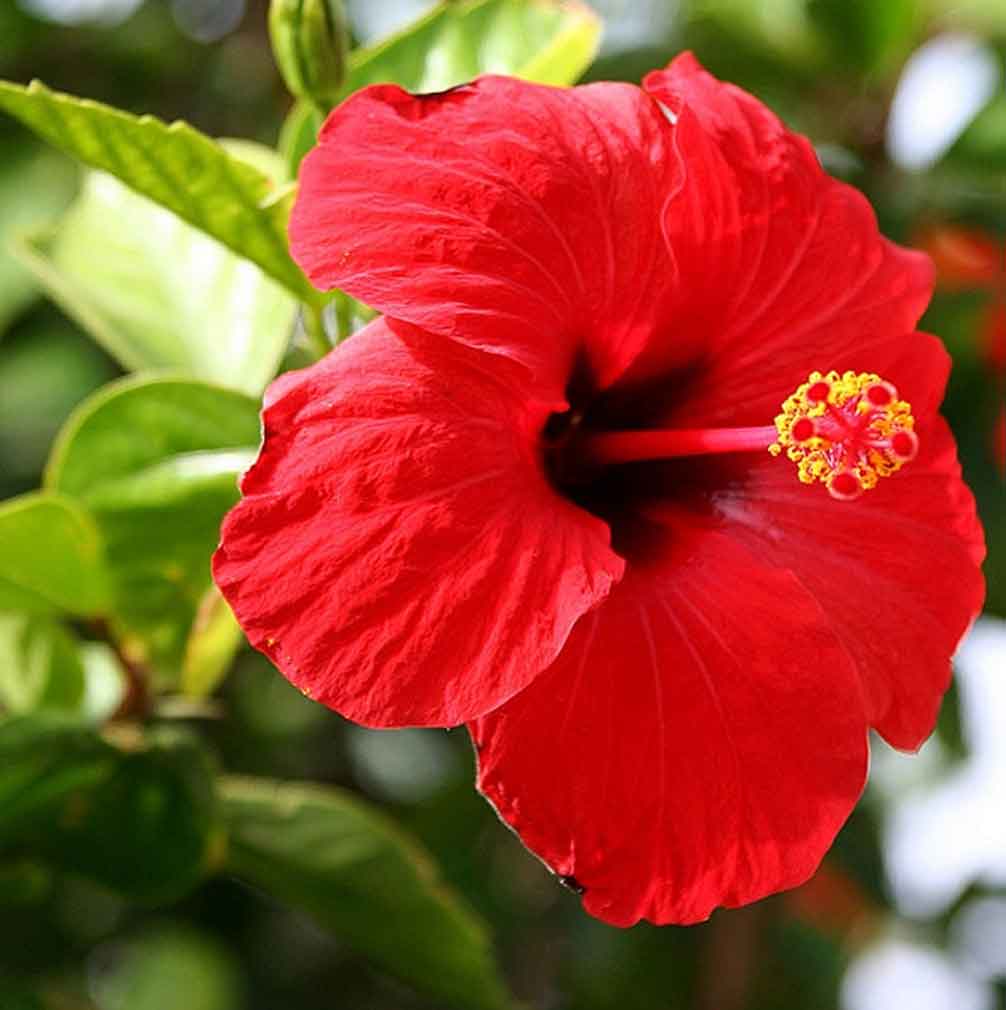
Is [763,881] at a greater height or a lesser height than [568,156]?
lesser

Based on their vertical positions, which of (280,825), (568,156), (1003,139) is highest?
(568,156)

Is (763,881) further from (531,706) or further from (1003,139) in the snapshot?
(1003,139)

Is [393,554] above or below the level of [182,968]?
above

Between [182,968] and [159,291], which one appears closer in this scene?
[159,291]

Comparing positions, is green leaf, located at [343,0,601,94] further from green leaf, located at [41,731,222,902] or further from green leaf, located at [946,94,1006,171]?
green leaf, located at [946,94,1006,171]

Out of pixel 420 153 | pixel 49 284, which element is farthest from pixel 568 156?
pixel 49 284

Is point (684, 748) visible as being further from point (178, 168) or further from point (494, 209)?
point (178, 168)

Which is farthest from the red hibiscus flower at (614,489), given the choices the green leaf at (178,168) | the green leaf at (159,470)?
the green leaf at (159,470)

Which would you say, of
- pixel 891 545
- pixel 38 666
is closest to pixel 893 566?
pixel 891 545
